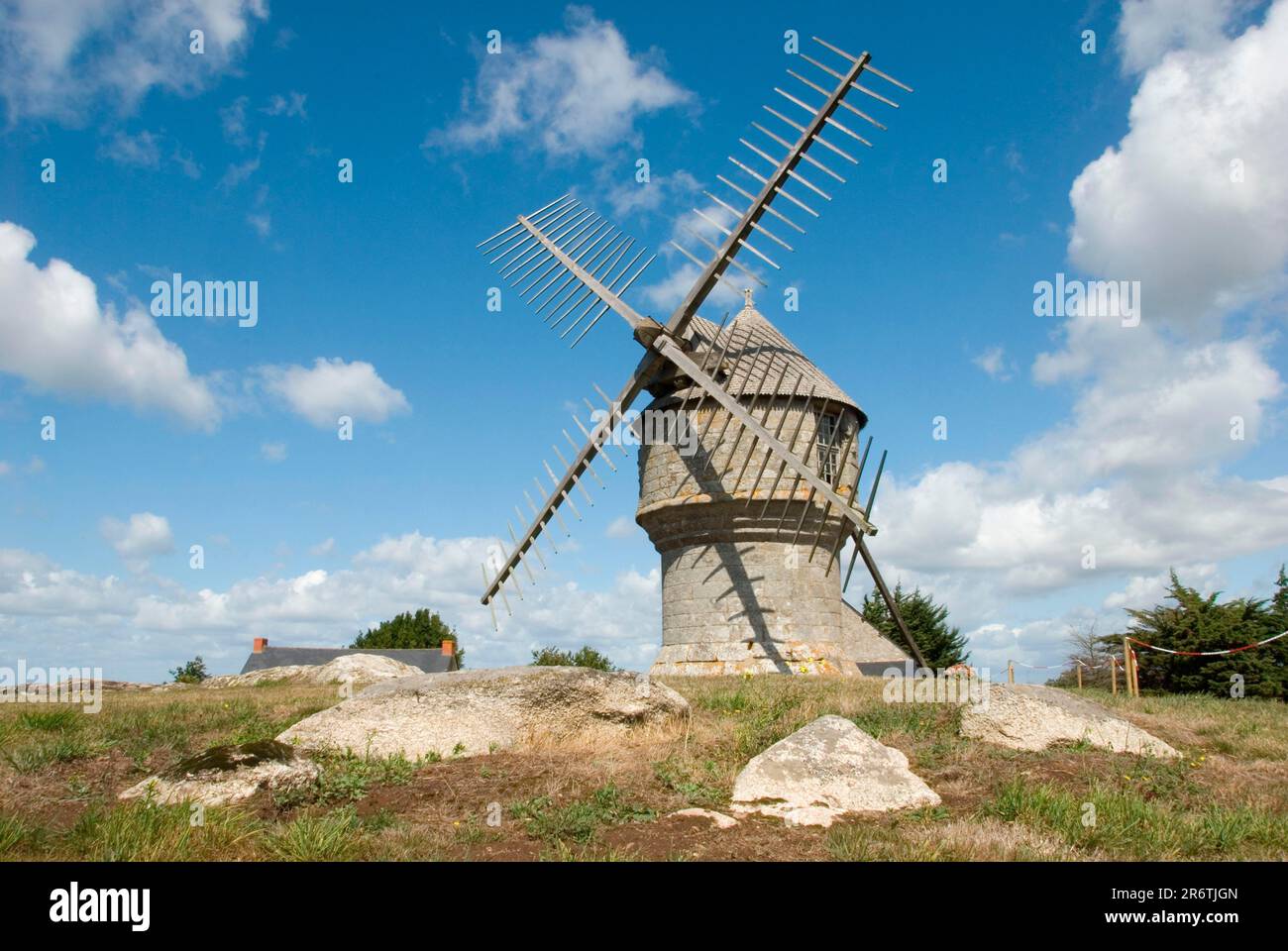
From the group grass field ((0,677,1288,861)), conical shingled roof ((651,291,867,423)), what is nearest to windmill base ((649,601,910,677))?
conical shingled roof ((651,291,867,423))

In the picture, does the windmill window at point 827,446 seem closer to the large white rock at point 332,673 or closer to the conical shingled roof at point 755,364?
the conical shingled roof at point 755,364

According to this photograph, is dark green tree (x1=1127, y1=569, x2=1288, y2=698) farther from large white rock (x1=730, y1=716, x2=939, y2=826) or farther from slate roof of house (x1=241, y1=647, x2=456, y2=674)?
slate roof of house (x1=241, y1=647, x2=456, y2=674)

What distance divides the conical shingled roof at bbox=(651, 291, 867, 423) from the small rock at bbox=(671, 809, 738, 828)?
32.0 feet

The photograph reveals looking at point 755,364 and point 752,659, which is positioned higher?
point 755,364

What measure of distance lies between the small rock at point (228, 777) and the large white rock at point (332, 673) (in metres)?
11.7

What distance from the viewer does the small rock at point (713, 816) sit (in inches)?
226

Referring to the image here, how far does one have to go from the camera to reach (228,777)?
6137 millimetres

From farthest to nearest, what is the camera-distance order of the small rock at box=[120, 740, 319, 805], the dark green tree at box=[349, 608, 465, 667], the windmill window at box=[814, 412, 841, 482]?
the dark green tree at box=[349, 608, 465, 667] → the windmill window at box=[814, 412, 841, 482] → the small rock at box=[120, 740, 319, 805]

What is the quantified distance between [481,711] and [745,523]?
27.7 ft

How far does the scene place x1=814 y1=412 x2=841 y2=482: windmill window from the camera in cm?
1608

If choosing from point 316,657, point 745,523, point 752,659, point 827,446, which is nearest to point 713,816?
point 752,659
